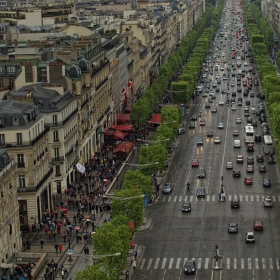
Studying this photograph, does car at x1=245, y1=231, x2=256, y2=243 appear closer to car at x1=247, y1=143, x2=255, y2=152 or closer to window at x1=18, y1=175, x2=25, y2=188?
window at x1=18, y1=175, x2=25, y2=188

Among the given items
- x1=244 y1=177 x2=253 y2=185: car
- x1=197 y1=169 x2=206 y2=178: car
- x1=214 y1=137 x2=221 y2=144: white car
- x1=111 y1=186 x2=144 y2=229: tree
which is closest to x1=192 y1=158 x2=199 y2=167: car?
x1=197 y1=169 x2=206 y2=178: car

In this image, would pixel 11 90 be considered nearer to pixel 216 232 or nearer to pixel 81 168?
pixel 81 168

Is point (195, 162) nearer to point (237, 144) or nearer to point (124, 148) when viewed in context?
point (124, 148)

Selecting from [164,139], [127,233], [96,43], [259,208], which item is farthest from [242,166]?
[127,233]

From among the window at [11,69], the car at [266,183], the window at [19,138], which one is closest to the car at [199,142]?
the car at [266,183]

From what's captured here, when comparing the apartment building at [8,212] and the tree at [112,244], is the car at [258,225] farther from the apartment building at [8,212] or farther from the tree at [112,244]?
the apartment building at [8,212]

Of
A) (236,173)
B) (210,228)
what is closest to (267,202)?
(210,228)
